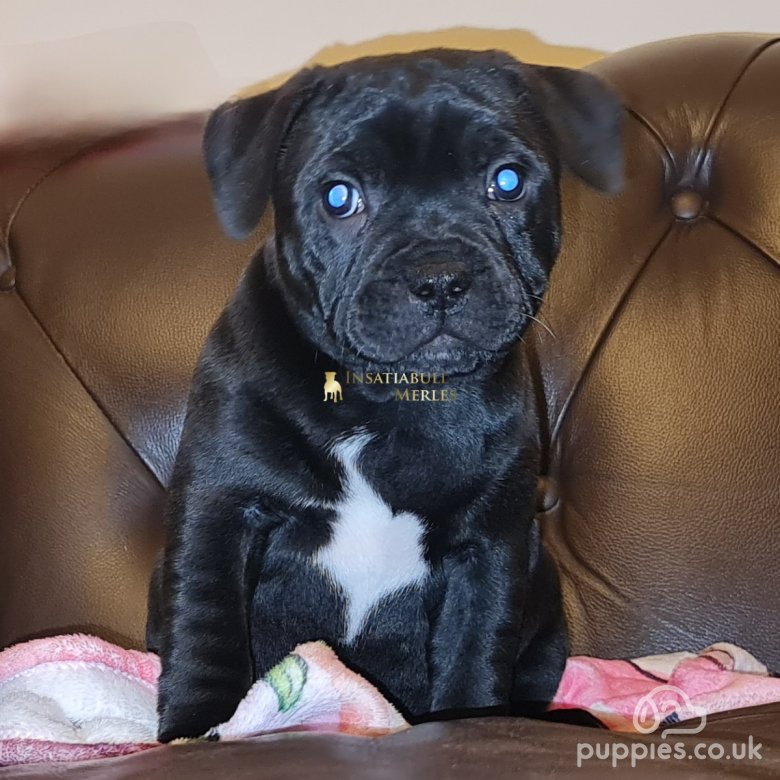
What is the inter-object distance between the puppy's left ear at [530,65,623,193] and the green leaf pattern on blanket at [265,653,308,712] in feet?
1.84

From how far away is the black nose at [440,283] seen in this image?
993 mm

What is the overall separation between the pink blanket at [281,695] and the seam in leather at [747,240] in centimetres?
46

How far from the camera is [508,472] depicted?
115cm

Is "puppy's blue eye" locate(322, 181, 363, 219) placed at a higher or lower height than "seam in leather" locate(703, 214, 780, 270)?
higher

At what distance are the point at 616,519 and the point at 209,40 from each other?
928 millimetres

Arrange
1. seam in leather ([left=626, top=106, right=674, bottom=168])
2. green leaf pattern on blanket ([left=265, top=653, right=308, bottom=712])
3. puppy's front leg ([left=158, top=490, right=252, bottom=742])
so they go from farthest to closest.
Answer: seam in leather ([left=626, top=106, right=674, bottom=168]), puppy's front leg ([left=158, top=490, right=252, bottom=742]), green leaf pattern on blanket ([left=265, top=653, right=308, bottom=712])

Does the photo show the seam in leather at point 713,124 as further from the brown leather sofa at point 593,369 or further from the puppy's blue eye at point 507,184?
the puppy's blue eye at point 507,184

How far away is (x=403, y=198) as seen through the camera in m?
1.06

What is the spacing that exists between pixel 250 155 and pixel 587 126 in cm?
34

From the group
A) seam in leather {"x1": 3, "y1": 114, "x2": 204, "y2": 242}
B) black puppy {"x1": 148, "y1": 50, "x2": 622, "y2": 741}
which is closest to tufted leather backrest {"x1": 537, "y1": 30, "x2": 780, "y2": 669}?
black puppy {"x1": 148, "y1": 50, "x2": 622, "y2": 741}

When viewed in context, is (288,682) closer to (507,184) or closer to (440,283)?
(440,283)

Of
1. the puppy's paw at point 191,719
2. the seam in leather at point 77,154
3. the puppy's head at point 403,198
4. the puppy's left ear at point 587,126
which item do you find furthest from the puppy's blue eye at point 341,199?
the seam in leather at point 77,154

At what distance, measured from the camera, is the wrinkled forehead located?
1.05 metres

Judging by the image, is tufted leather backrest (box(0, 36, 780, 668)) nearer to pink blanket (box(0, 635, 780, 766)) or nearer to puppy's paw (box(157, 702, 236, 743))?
pink blanket (box(0, 635, 780, 766))
